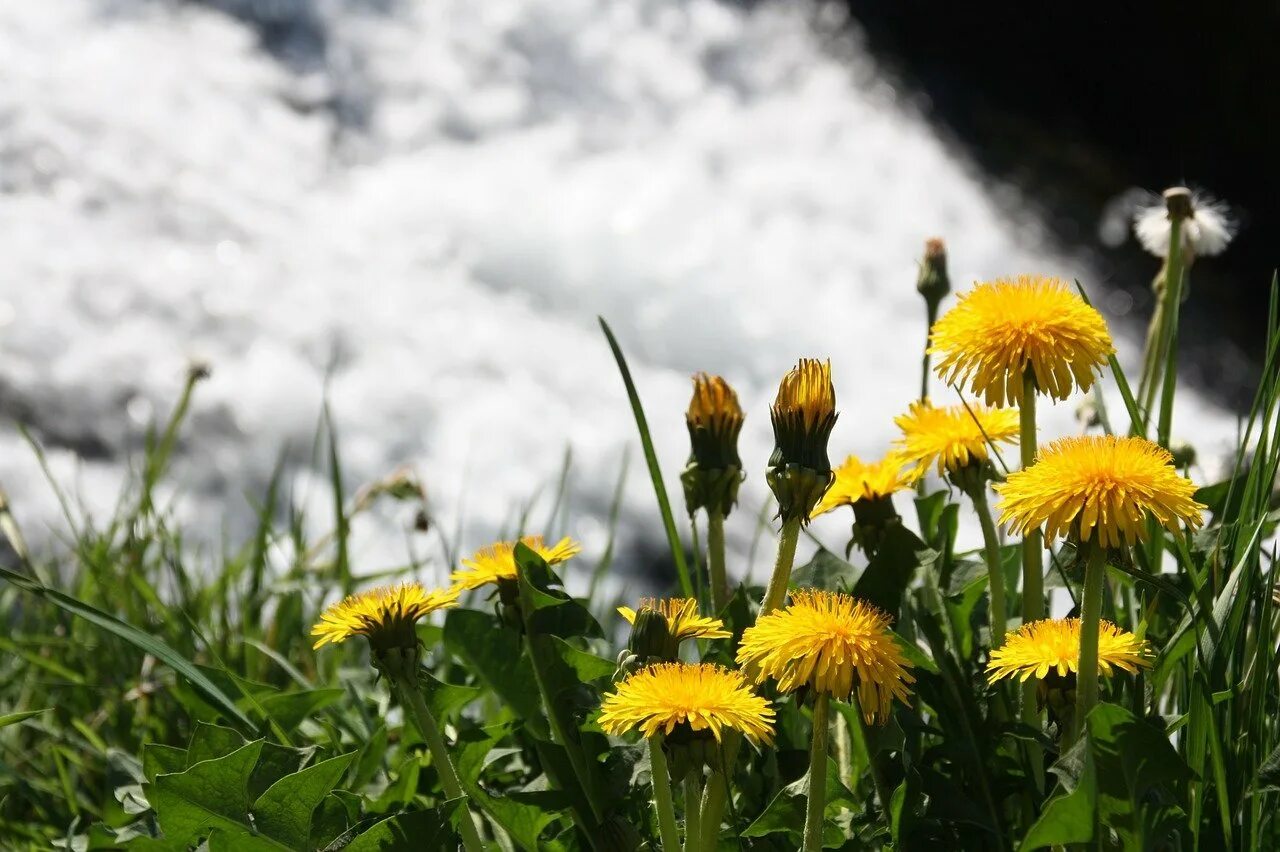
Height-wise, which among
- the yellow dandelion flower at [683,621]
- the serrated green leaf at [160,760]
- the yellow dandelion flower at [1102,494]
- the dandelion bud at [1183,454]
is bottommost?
the serrated green leaf at [160,760]

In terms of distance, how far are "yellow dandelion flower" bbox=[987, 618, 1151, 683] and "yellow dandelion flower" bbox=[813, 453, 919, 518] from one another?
0.63 feet

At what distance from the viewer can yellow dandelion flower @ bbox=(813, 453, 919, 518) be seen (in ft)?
3.09

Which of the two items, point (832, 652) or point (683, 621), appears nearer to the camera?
point (832, 652)

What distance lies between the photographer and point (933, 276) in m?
1.23

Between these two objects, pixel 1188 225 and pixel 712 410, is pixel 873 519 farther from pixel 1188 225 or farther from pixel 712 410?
pixel 1188 225

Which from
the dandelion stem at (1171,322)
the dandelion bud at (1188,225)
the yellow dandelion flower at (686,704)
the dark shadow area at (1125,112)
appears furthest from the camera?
the dark shadow area at (1125,112)

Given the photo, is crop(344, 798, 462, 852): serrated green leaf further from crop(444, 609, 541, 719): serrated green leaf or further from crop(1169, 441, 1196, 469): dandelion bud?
crop(1169, 441, 1196, 469): dandelion bud

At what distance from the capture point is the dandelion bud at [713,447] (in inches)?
37.0

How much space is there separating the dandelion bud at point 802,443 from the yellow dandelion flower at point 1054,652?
0.15m

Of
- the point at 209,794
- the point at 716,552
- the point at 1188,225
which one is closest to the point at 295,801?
the point at 209,794

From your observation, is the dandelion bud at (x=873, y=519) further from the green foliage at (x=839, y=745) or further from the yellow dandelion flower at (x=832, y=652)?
the yellow dandelion flower at (x=832, y=652)

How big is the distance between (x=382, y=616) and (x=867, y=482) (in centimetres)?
39

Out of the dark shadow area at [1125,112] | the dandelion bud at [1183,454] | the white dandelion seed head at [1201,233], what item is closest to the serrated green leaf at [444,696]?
the dandelion bud at [1183,454]

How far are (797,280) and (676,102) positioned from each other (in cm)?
130
